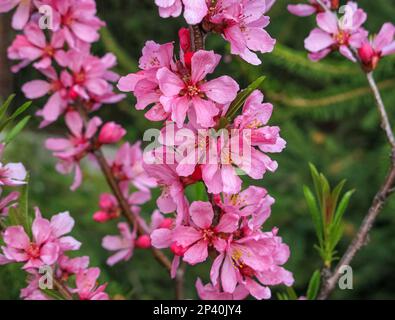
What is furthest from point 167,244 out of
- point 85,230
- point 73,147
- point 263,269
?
point 85,230

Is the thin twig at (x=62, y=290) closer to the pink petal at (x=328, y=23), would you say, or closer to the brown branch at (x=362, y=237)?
the brown branch at (x=362, y=237)

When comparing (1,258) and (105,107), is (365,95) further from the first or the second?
(105,107)

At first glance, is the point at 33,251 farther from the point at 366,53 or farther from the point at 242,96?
the point at 366,53

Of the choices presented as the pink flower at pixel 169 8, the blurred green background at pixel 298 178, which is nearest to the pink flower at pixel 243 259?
the pink flower at pixel 169 8

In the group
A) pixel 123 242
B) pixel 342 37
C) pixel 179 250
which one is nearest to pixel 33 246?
pixel 179 250

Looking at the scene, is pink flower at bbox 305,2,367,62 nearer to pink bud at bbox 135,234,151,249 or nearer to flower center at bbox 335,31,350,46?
flower center at bbox 335,31,350,46
